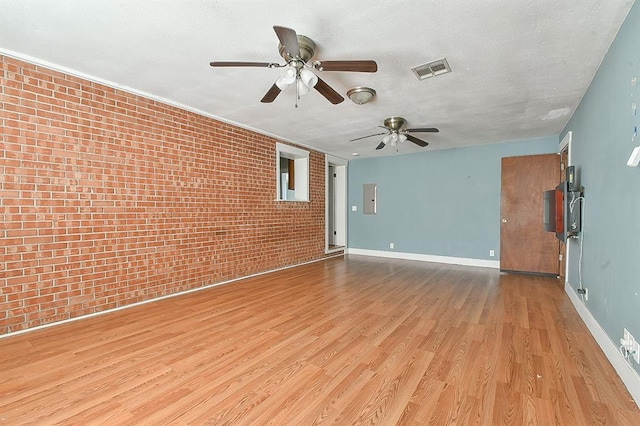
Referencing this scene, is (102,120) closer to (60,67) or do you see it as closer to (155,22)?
(60,67)

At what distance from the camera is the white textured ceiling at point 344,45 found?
2.03 metres

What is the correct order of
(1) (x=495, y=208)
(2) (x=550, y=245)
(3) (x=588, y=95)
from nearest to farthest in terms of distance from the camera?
(3) (x=588, y=95)
(2) (x=550, y=245)
(1) (x=495, y=208)

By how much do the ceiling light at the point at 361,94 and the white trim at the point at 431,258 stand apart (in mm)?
4325

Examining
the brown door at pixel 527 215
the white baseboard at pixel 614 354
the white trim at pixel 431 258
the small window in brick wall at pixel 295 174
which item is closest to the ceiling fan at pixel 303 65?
the white baseboard at pixel 614 354

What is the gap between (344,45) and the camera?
A: 2.45 meters

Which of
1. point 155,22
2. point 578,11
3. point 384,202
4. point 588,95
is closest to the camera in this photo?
point 578,11

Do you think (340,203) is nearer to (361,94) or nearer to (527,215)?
(527,215)

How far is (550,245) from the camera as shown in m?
5.21

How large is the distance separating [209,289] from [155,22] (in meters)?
3.28

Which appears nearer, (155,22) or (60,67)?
(155,22)

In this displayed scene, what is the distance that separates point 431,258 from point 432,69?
468cm

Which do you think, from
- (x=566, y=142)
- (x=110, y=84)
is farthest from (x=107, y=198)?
(x=566, y=142)

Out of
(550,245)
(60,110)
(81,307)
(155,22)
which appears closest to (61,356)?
(81,307)

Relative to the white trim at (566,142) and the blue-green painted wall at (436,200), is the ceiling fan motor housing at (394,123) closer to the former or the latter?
the white trim at (566,142)
